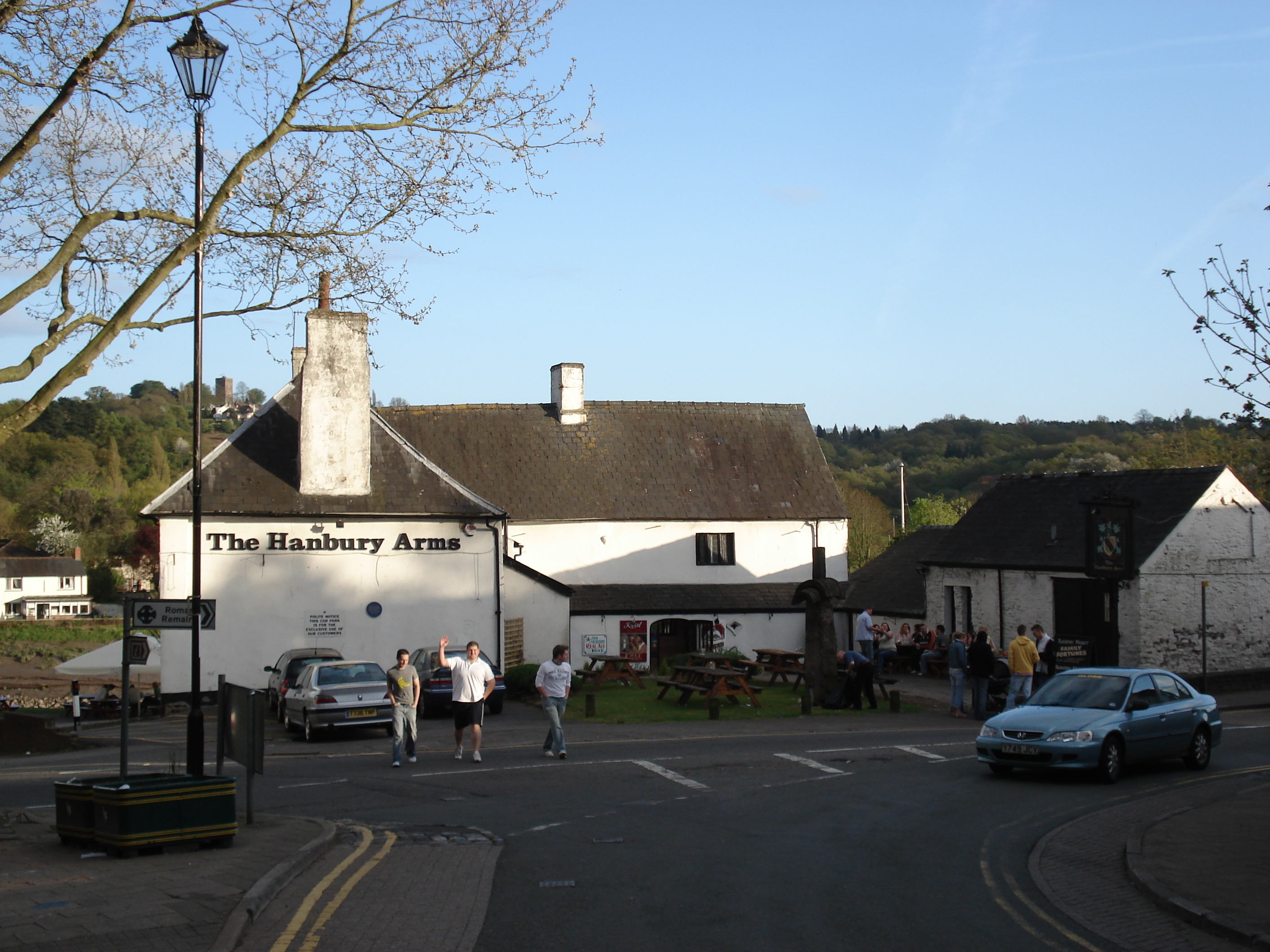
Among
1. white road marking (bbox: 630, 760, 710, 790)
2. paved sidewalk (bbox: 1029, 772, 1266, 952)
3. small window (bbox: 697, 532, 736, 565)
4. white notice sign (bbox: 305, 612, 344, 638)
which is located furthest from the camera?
small window (bbox: 697, 532, 736, 565)

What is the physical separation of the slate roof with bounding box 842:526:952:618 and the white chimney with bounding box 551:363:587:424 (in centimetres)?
1167

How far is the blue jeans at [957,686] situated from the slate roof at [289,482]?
12398 millimetres

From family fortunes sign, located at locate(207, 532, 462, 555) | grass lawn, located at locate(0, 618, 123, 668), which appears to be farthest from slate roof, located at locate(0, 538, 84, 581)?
family fortunes sign, located at locate(207, 532, 462, 555)

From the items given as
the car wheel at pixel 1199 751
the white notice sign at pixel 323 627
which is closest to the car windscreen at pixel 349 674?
the white notice sign at pixel 323 627

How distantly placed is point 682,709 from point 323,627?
9724 mm

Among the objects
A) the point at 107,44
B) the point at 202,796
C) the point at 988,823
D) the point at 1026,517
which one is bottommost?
the point at 988,823

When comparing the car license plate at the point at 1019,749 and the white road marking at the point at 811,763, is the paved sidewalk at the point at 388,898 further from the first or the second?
the car license plate at the point at 1019,749

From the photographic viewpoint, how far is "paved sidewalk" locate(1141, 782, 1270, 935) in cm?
880

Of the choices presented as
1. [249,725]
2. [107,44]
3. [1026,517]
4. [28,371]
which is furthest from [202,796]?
[1026,517]

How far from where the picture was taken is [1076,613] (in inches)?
1184

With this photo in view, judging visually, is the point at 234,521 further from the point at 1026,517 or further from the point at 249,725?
the point at 1026,517

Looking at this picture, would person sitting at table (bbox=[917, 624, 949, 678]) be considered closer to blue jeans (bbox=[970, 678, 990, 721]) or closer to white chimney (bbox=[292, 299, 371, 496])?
blue jeans (bbox=[970, 678, 990, 721])

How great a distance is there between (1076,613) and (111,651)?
27.3 metres

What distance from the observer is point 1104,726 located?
49.9 ft
